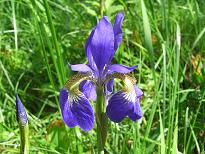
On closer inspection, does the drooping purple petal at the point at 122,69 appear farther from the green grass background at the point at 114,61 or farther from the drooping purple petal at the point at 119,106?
the green grass background at the point at 114,61

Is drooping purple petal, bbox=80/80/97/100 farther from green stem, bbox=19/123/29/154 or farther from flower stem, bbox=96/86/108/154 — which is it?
green stem, bbox=19/123/29/154

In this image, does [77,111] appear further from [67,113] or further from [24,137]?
[24,137]

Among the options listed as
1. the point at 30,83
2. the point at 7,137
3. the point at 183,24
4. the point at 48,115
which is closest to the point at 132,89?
the point at 7,137

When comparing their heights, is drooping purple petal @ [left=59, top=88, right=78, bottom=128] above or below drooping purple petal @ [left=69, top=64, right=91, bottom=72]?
below

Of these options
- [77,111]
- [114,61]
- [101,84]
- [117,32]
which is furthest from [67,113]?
[114,61]

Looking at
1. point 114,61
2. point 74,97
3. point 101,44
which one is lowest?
point 114,61

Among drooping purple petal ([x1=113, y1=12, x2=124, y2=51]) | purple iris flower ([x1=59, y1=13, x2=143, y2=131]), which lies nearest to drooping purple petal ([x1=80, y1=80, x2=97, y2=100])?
purple iris flower ([x1=59, y1=13, x2=143, y2=131])
